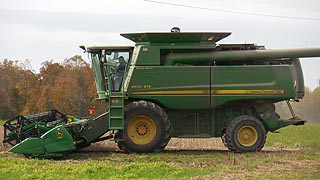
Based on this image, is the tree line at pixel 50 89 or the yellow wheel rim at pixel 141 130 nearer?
the yellow wheel rim at pixel 141 130

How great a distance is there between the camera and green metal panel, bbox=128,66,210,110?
43.2 feet

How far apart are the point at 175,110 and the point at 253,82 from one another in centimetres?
220

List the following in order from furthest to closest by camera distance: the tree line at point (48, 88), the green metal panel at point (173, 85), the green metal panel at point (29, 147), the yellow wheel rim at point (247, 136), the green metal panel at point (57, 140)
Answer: the tree line at point (48, 88) < the yellow wheel rim at point (247, 136) < the green metal panel at point (173, 85) < the green metal panel at point (57, 140) < the green metal panel at point (29, 147)

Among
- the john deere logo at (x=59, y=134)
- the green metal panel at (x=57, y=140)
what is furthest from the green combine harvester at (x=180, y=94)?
the john deere logo at (x=59, y=134)

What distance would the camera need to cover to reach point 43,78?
159ft

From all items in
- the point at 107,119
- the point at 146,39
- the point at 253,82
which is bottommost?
the point at 107,119

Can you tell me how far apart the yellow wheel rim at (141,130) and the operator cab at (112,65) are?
3.37 ft

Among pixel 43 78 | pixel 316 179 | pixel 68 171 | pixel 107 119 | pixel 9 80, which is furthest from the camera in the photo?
pixel 9 80

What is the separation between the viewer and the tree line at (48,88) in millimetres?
43094

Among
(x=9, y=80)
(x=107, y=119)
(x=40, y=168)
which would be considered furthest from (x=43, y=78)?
(x=40, y=168)

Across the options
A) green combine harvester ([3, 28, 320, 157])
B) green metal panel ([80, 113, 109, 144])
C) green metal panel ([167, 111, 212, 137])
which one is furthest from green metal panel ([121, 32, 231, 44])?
green metal panel ([80, 113, 109, 144])

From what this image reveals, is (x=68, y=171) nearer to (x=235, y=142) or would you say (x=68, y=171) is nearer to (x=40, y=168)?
(x=40, y=168)

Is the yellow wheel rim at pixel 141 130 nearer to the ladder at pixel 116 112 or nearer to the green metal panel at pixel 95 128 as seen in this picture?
the ladder at pixel 116 112

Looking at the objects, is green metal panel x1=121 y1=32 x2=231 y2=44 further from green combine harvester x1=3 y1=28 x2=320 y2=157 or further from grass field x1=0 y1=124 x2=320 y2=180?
grass field x1=0 y1=124 x2=320 y2=180
